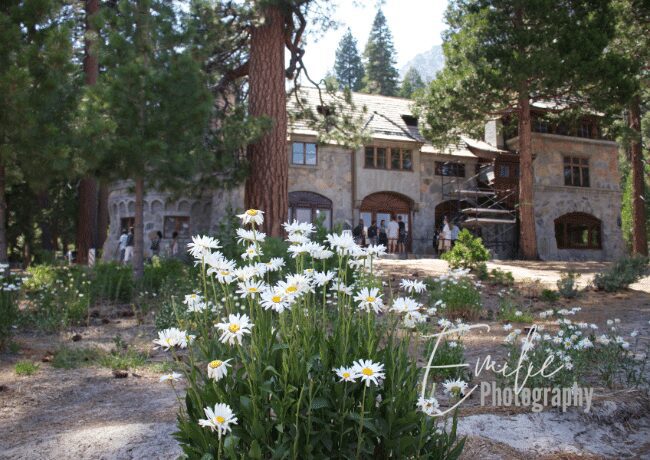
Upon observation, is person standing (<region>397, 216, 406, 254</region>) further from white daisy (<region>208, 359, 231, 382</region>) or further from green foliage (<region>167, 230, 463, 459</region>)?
white daisy (<region>208, 359, 231, 382</region>)

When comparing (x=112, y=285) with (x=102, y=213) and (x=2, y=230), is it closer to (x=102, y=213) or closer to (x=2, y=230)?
(x=2, y=230)

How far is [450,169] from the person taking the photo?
26.2 m

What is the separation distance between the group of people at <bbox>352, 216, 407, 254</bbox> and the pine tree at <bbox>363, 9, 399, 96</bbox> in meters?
30.5

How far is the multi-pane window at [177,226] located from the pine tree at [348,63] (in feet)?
127

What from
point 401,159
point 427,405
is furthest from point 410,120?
point 427,405

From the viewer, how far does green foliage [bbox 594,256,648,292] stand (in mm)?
9945

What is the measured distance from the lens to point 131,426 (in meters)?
3.22

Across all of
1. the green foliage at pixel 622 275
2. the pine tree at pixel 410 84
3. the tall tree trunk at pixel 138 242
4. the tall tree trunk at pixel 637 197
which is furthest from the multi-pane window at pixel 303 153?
the pine tree at pixel 410 84

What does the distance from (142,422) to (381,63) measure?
52049mm

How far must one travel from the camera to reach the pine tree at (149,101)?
33.0 feet

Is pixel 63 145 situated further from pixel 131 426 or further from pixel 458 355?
pixel 458 355

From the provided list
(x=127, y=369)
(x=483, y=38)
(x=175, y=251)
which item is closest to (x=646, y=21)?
(x=483, y=38)

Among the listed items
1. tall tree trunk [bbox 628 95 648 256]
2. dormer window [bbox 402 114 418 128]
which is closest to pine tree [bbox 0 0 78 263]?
dormer window [bbox 402 114 418 128]

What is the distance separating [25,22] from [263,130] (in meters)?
4.59
